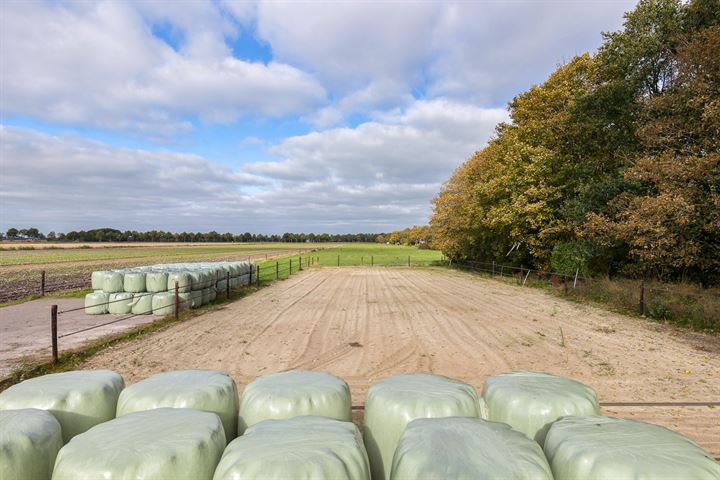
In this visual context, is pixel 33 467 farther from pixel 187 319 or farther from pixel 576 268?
pixel 576 268

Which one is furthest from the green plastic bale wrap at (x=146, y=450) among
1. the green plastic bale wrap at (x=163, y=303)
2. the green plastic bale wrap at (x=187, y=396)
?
the green plastic bale wrap at (x=163, y=303)

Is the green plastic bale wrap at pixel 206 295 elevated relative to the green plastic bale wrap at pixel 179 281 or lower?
lower

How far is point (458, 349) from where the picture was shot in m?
9.03

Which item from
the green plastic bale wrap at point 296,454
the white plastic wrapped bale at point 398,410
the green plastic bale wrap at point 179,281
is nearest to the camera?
the green plastic bale wrap at point 296,454

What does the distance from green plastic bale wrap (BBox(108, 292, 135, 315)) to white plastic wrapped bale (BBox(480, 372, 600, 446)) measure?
13.4 metres

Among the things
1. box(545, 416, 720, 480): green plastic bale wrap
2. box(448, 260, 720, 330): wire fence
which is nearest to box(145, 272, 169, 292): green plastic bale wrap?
box(545, 416, 720, 480): green plastic bale wrap

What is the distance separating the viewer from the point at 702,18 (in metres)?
16.0

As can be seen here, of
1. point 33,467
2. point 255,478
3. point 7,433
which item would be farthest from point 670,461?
point 7,433

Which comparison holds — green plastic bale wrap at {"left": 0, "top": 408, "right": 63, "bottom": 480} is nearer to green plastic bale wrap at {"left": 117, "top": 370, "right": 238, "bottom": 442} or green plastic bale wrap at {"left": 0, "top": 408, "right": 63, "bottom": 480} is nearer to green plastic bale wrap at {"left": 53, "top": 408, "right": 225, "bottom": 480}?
green plastic bale wrap at {"left": 53, "top": 408, "right": 225, "bottom": 480}

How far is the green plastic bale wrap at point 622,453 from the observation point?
196cm

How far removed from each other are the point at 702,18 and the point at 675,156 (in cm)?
732

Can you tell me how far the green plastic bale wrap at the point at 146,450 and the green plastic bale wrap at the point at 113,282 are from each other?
506 inches

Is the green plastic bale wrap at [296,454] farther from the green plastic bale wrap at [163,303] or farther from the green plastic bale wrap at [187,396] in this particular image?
the green plastic bale wrap at [163,303]

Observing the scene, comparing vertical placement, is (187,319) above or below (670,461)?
below
